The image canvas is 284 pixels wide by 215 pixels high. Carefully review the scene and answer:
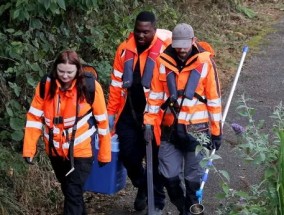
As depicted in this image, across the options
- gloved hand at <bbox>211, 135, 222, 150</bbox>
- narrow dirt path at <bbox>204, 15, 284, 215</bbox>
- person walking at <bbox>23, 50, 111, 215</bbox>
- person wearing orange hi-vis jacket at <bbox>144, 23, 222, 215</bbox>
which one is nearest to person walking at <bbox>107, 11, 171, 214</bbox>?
person wearing orange hi-vis jacket at <bbox>144, 23, 222, 215</bbox>

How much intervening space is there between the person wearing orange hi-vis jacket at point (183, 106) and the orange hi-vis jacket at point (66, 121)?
42cm

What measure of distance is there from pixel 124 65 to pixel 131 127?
1.87 ft

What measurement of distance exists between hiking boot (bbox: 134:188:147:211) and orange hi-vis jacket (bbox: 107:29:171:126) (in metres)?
0.77

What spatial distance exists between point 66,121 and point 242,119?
3.82 m

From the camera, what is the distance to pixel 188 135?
18.1 ft

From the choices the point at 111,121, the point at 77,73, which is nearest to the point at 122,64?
the point at 111,121

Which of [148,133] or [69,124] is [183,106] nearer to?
[148,133]

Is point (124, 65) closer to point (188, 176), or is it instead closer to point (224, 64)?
point (188, 176)

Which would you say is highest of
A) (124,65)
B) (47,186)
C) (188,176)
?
(124,65)

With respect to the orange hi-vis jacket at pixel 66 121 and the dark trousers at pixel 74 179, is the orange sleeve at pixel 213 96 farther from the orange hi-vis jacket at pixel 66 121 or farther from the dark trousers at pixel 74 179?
the dark trousers at pixel 74 179

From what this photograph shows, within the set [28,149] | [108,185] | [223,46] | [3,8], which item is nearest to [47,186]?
[108,185]

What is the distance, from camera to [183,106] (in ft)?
18.0

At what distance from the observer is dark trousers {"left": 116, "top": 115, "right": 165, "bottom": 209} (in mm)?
6078

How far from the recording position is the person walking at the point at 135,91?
19.3ft
